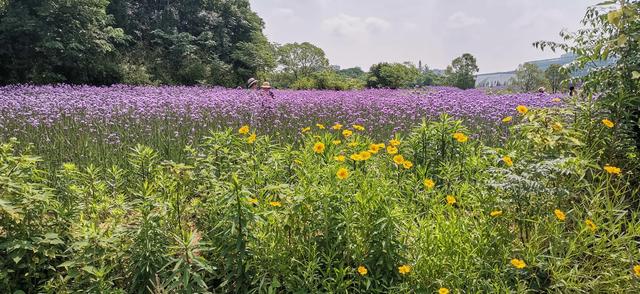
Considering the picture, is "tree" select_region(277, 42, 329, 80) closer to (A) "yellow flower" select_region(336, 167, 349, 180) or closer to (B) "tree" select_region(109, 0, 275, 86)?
(B) "tree" select_region(109, 0, 275, 86)

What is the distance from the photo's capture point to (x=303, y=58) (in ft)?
122

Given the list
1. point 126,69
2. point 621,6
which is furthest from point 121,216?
point 126,69

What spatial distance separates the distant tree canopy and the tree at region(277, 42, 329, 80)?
6.96 metres

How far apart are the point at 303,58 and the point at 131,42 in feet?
54.6

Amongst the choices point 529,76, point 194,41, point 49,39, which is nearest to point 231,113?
point 49,39

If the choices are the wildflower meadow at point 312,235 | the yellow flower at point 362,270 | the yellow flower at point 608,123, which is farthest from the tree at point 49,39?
the yellow flower at point 608,123

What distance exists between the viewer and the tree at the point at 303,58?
36.8 meters

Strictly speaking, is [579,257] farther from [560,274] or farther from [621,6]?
[621,6]

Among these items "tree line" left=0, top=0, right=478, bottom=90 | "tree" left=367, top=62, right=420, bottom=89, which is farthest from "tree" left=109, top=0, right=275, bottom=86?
"tree" left=367, top=62, right=420, bottom=89

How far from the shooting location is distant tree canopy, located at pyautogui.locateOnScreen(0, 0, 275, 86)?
54.7ft

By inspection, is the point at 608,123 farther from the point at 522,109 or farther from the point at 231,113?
the point at 231,113

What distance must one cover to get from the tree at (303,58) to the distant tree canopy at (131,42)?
696 centimetres

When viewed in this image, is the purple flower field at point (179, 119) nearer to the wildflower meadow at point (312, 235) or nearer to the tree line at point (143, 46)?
the wildflower meadow at point (312, 235)

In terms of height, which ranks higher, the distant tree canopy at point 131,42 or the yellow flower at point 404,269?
the distant tree canopy at point 131,42
